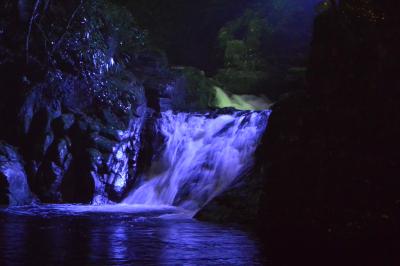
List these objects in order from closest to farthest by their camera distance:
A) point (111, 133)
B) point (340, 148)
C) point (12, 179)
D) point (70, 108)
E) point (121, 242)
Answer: point (121, 242) → point (340, 148) → point (12, 179) → point (111, 133) → point (70, 108)

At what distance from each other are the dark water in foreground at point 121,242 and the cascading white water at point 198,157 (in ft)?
10.8

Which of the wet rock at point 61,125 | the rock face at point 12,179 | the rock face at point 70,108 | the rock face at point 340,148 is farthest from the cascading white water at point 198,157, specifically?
the rock face at point 340,148

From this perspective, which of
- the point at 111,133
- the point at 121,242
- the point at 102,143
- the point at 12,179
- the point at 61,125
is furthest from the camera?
the point at 111,133

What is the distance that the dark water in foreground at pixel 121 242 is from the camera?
361 centimetres

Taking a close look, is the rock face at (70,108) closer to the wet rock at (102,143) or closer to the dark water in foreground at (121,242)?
the wet rock at (102,143)

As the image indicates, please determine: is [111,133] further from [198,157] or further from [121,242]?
[121,242]

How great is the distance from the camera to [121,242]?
180 inches

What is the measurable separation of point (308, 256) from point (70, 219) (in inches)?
175

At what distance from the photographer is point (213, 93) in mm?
15969

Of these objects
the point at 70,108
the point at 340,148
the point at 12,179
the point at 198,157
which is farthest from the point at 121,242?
the point at 70,108

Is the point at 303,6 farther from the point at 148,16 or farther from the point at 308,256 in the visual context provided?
the point at 308,256

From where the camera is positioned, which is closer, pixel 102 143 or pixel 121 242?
pixel 121 242

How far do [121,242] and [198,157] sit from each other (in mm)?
7296

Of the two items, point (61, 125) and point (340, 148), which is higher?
point (61, 125)
